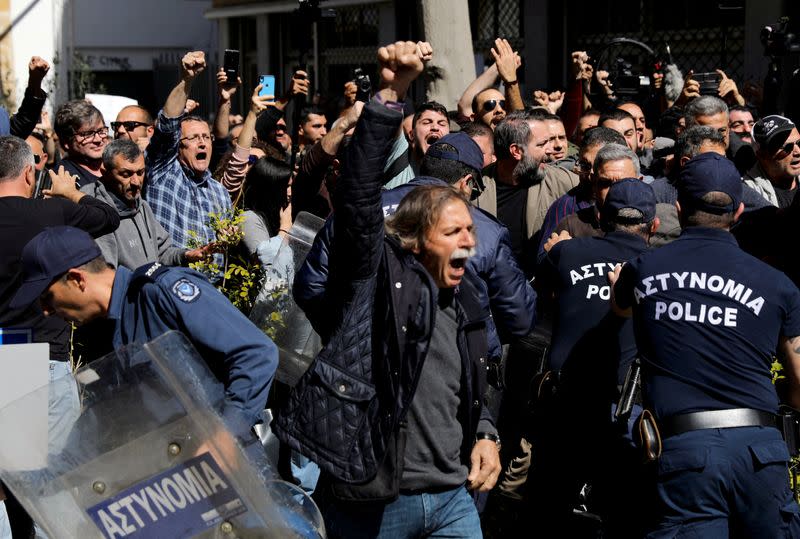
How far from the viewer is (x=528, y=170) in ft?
22.0

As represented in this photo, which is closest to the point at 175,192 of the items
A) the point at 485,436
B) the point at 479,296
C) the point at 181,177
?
the point at 181,177

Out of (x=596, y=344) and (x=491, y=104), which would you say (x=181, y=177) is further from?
(x=596, y=344)

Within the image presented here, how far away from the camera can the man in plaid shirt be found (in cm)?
664

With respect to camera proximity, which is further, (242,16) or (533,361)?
(242,16)

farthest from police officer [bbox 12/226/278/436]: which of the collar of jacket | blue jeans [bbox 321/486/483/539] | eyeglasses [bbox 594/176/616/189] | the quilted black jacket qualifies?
eyeglasses [bbox 594/176/616/189]

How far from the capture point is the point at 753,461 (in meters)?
4.02

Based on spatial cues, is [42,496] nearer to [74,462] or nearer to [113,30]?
[74,462]

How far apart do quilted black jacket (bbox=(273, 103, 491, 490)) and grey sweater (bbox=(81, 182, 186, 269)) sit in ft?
8.70

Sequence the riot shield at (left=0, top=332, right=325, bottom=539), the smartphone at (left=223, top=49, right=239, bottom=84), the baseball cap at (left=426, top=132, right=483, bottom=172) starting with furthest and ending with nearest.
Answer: the smartphone at (left=223, top=49, right=239, bottom=84) < the baseball cap at (left=426, top=132, right=483, bottom=172) < the riot shield at (left=0, top=332, right=325, bottom=539)

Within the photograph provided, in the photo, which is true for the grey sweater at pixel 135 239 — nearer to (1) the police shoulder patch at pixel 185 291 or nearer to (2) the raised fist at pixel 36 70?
(2) the raised fist at pixel 36 70

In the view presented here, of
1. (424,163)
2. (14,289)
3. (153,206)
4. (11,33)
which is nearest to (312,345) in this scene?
(424,163)

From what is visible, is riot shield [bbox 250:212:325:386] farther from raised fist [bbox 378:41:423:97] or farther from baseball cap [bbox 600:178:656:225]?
raised fist [bbox 378:41:423:97]

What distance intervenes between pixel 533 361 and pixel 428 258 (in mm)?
2617

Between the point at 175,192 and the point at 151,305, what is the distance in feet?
11.1
